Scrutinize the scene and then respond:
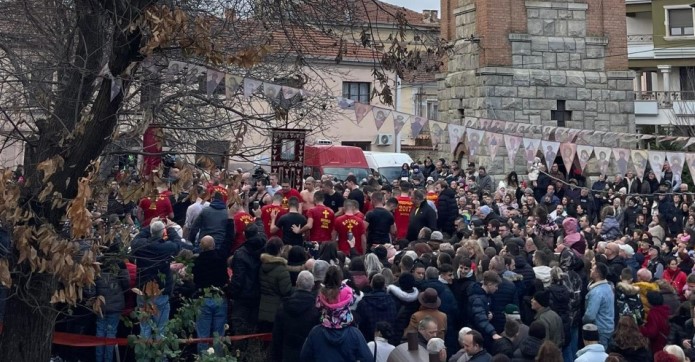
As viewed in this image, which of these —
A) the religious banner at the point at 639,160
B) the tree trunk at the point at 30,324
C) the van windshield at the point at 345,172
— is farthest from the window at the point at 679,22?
the tree trunk at the point at 30,324

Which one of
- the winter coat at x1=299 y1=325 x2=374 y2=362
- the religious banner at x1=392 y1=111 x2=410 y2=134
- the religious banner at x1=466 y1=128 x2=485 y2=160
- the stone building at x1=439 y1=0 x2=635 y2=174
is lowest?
the winter coat at x1=299 y1=325 x2=374 y2=362

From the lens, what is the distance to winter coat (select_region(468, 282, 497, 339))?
1176 cm

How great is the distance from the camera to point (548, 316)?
11.7 m

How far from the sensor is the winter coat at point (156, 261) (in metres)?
11.3

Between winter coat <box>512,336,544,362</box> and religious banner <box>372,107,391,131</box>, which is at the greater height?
religious banner <box>372,107,391,131</box>

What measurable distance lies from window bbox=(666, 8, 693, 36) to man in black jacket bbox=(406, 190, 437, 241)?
35.7 meters

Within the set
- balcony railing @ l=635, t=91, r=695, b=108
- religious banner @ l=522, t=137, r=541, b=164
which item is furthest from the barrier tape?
balcony railing @ l=635, t=91, r=695, b=108

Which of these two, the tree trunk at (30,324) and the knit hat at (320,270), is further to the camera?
the knit hat at (320,270)

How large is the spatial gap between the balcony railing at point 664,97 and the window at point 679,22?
388 cm

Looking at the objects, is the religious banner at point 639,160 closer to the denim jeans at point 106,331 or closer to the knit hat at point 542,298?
the knit hat at point 542,298

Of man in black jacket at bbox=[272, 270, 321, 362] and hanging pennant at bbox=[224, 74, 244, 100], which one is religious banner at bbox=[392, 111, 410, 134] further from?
man in black jacket at bbox=[272, 270, 321, 362]

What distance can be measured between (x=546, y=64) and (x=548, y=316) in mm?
20146

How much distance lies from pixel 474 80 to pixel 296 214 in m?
16.9

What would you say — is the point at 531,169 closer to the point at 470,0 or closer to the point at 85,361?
the point at 470,0
